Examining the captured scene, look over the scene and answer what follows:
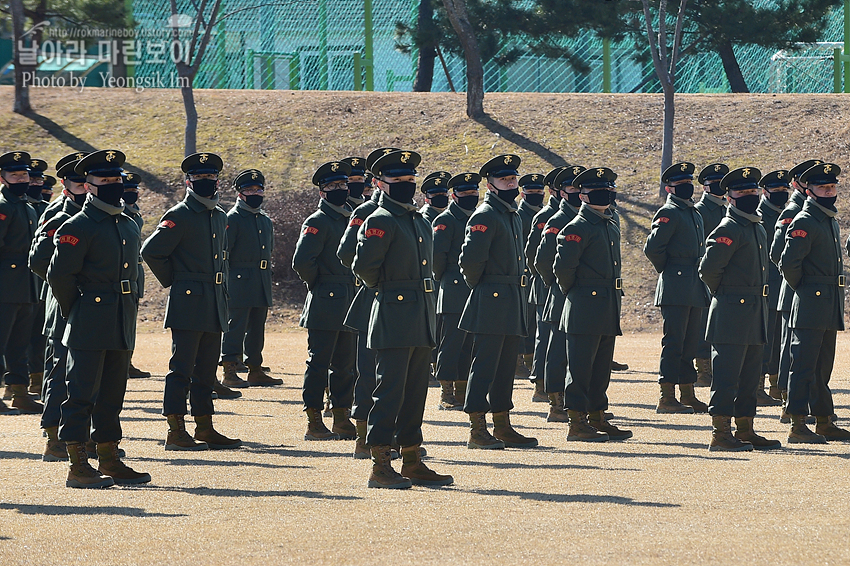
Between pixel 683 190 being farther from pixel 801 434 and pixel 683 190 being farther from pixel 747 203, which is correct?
pixel 801 434

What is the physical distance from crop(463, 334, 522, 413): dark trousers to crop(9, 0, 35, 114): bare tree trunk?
20.0 metres

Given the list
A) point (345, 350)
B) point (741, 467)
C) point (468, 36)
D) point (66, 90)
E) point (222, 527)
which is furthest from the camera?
point (66, 90)

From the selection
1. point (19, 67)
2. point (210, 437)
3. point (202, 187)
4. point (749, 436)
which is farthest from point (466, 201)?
point (19, 67)

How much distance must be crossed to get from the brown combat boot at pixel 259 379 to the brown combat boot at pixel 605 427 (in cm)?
470

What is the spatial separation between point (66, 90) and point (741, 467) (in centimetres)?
2545

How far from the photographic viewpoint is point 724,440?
30.2ft

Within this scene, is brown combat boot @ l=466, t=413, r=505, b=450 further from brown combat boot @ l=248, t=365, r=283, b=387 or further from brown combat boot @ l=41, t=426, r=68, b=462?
brown combat boot @ l=248, t=365, r=283, b=387

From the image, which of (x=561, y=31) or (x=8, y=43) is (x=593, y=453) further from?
(x=8, y=43)

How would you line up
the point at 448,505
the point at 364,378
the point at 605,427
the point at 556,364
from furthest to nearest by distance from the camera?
the point at 556,364
the point at 605,427
the point at 364,378
the point at 448,505

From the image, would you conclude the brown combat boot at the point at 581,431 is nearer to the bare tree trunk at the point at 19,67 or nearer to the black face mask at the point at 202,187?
the black face mask at the point at 202,187

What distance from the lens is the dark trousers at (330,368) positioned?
991 cm

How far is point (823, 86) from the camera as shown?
34.5 meters

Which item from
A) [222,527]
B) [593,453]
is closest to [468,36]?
[593,453]

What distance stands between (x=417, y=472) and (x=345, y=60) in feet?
92.0
